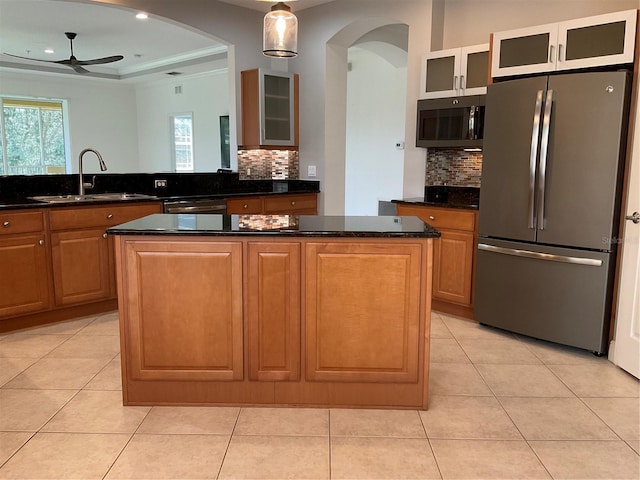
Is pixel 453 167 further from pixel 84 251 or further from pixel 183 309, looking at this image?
pixel 84 251

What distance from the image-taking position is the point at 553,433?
2344mm

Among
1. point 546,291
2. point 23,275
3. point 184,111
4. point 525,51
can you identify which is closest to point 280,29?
point 525,51

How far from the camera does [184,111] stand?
9.91 meters

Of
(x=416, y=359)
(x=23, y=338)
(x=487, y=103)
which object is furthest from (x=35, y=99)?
(x=416, y=359)

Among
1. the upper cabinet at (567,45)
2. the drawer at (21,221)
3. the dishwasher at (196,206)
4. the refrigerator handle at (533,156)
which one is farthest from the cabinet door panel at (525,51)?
the drawer at (21,221)

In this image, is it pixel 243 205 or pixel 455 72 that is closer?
pixel 455 72

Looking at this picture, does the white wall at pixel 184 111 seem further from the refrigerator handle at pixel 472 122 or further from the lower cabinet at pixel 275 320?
the lower cabinet at pixel 275 320

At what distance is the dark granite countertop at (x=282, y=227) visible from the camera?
2.37 meters

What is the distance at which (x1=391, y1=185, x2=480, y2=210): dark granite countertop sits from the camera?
4.26m

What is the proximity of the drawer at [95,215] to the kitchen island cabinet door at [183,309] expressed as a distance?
65.7 inches

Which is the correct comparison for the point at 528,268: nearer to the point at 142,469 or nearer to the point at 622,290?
the point at 622,290

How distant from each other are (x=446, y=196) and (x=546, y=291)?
143cm

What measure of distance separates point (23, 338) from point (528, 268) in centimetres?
352

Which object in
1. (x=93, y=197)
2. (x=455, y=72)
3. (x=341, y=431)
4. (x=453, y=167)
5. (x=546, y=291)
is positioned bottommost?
(x=341, y=431)
